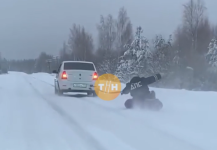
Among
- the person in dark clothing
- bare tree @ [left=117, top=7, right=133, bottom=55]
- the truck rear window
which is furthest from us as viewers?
bare tree @ [left=117, top=7, right=133, bottom=55]

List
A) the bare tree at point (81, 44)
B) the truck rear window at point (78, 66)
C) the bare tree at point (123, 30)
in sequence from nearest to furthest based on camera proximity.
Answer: the truck rear window at point (78, 66)
the bare tree at point (123, 30)
the bare tree at point (81, 44)

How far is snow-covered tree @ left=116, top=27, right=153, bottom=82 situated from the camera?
37094 millimetres

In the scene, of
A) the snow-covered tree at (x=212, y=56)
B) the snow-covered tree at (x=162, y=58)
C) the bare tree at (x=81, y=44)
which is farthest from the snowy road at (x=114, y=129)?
the bare tree at (x=81, y=44)

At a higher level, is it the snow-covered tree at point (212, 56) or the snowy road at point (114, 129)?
the snow-covered tree at point (212, 56)

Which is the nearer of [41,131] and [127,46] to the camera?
[41,131]

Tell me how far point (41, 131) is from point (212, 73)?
27959 mm

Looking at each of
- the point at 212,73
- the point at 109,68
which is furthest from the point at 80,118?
the point at 109,68

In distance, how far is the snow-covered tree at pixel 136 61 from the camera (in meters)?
37.1

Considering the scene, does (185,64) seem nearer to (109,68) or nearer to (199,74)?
(199,74)

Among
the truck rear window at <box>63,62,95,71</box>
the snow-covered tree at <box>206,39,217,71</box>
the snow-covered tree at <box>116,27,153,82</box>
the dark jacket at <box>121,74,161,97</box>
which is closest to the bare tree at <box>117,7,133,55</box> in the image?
the snow-covered tree at <box>116,27,153,82</box>

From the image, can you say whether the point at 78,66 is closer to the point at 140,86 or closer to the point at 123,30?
the point at 140,86

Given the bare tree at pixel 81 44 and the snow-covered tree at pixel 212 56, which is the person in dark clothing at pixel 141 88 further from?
the bare tree at pixel 81 44

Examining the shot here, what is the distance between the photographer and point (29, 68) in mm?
198625

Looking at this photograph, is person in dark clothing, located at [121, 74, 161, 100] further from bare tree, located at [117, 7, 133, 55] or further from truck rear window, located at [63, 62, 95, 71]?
bare tree, located at [117, 7, 133, 55]
